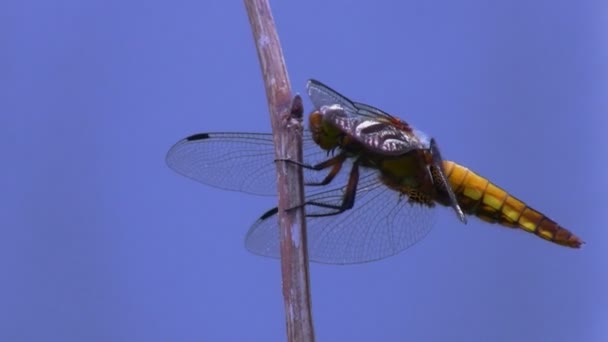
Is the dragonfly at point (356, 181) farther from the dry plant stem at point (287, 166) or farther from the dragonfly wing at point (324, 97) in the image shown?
the dry plant stem at point (287, 166)

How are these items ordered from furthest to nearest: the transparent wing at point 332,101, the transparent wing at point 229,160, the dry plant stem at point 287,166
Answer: the transparent wing at point 229,160, the transparent wing at point 332,101, the dry plant stem at point 287,166

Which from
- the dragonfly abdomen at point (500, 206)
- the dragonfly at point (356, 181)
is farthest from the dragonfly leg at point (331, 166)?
the dragonfly abdomen at point (500, 206)

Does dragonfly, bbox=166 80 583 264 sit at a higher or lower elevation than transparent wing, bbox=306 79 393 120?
lower

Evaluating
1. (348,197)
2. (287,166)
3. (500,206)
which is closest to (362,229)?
(348,197)

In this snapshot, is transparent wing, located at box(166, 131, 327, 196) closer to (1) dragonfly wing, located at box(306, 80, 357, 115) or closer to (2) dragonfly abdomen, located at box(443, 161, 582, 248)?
(1) dragonfly wing, located at box(306, 80, 357, 115)

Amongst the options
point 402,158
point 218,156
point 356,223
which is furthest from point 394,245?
point 218,156

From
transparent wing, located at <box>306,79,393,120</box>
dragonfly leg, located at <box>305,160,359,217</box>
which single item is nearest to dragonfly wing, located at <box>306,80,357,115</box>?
transparent wing, located at <box>306,79,393,120</box>
